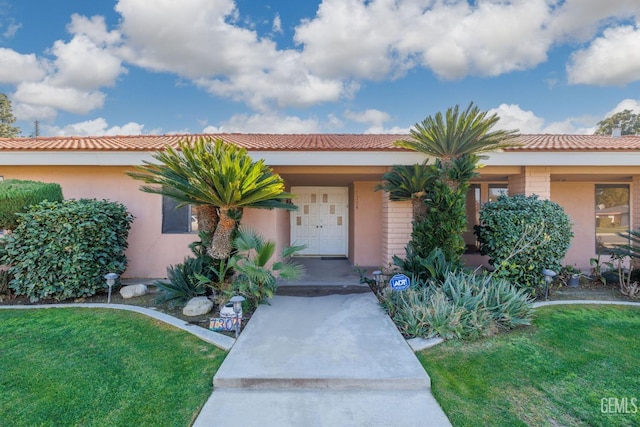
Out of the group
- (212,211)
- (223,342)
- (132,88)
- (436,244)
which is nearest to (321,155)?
(212,211)

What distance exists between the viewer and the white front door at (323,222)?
11773 millimetres

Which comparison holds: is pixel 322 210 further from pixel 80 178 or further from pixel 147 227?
pixel 80 178

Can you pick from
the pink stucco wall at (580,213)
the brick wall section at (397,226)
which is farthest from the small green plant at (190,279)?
the pink stucco wall at (580,213)

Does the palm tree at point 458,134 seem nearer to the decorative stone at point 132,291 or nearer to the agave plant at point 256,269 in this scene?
the agave plant at point 256,269

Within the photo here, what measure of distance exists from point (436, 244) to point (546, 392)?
3.15 metres

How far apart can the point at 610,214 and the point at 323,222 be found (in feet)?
32.4

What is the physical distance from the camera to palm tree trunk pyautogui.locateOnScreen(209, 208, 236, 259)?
5.75 m

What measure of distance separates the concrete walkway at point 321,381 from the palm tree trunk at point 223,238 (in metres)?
1.53

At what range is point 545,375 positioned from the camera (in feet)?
11.8

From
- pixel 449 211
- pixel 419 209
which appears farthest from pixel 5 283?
pixel 449 211

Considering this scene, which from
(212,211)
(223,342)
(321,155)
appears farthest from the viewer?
(321,155)

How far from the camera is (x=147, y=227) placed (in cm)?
806

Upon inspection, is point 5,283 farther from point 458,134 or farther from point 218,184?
→ point 458,134

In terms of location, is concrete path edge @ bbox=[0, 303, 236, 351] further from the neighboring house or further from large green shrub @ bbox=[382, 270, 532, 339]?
large green shrub @ bbox=[382, 270, 532, 339]
